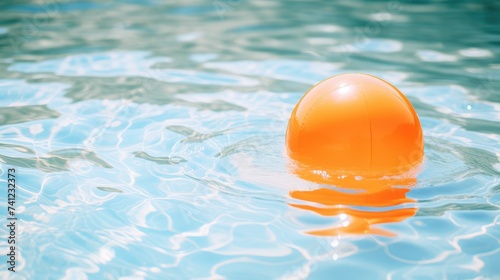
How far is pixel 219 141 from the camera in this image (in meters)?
5.04

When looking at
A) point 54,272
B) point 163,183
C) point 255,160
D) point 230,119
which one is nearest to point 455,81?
point 230,119

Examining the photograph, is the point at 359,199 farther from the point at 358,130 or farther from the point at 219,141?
the point at 219,141

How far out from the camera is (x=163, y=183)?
4.42 m

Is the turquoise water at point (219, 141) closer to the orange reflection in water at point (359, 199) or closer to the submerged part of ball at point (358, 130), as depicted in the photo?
the orange reflection in water at point (359, 199)

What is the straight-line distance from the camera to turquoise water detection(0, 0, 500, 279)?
11.9 feet

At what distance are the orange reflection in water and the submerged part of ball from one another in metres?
0.07

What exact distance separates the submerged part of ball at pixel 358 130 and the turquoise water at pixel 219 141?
0.21 metres

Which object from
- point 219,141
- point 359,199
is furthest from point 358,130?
point 219,141

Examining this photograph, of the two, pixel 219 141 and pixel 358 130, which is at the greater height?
pixel 358 130

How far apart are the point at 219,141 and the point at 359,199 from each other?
1.37 metres

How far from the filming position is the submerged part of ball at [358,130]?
395cm

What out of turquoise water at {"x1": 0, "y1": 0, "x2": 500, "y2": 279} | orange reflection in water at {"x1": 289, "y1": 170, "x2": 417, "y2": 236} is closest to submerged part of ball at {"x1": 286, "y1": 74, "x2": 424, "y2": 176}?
orange reflection in water at {"x1": 289, "y1": 170, "x2": 417, "y2": 236}

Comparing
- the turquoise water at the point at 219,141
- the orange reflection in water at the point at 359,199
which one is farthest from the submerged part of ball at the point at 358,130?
the turquoise water at the point at 219,141

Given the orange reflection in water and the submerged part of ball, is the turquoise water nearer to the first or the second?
the orange reflection in water
